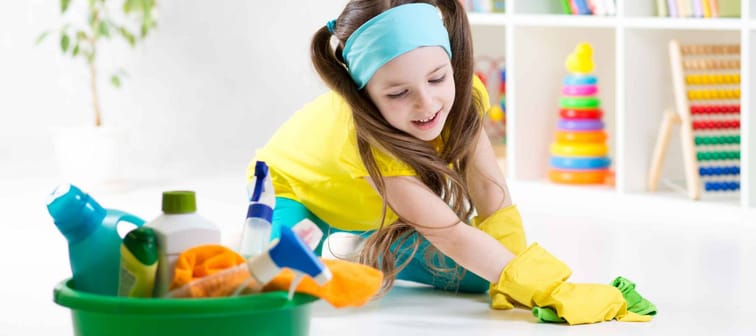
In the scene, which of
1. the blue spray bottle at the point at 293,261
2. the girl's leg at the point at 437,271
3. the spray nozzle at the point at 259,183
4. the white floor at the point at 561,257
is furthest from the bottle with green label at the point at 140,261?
the girl's leg at the point at 437,271

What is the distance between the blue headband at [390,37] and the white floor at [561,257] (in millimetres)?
384

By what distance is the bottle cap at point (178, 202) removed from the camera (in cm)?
133

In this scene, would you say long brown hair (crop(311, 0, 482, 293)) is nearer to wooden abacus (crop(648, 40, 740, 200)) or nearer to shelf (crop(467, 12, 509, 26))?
wooden abacus (crop(648, 40, 740, 200))

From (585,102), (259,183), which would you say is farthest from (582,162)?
(259,183)

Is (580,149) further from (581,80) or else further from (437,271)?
(437,271)

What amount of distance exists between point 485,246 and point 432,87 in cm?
25

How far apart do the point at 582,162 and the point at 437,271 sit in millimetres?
1180

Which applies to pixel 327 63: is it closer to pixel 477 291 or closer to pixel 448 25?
pixel 448 25

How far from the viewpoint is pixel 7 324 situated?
1821mm

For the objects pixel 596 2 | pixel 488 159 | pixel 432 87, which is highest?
pixel 596 2

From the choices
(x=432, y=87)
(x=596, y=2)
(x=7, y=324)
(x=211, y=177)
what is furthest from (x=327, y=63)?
(x=211, y=177)

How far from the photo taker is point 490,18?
3.18m

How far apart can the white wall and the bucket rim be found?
2520mm

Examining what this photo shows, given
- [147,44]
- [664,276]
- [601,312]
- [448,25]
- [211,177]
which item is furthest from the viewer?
[147,44]
